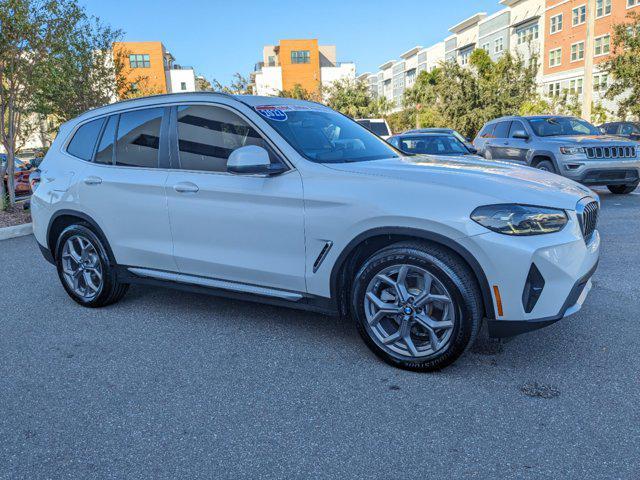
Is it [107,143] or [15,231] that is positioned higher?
[107,143]

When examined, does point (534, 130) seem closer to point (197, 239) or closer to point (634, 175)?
point (634, 175)

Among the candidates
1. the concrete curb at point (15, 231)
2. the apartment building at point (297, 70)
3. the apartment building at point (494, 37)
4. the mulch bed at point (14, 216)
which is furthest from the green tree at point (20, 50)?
the apartment building at point (297, 70)

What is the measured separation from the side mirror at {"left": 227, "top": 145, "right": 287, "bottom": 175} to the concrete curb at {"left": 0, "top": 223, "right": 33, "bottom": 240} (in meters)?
7.41

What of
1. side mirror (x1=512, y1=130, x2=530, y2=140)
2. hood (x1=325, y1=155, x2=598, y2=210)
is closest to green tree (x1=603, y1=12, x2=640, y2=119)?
side mirror (x1=512, y1=130, x2=530, y2=140)

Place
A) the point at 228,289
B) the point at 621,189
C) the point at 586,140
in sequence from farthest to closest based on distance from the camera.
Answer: the point at 621,189
the point at 586,140
the point at 228,289

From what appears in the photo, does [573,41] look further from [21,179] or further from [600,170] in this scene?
[21,179]

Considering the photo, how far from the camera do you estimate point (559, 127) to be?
11.5m

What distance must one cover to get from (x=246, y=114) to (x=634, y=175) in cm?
916

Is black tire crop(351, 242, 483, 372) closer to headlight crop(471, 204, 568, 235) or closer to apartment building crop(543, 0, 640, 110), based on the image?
headlight crop(471, 204, 568, 235)

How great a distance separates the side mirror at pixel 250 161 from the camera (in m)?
3.55

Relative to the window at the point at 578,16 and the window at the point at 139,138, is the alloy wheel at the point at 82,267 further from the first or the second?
the window at the point at 578,16

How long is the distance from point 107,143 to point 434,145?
7155mm

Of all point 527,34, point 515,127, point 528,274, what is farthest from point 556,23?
→ point 528,274

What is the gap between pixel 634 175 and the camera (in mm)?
10445
